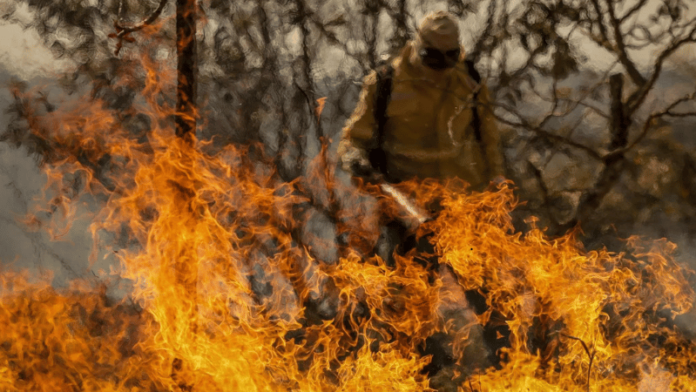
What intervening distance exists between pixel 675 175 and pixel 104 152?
18.1ft

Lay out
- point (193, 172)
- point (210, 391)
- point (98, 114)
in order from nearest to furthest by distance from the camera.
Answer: point (210, 391) → point (193, 172) → point (98, 114)

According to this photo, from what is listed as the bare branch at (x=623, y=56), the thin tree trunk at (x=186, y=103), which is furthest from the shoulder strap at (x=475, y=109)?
the thin tree trunk at (x=186, y=103)

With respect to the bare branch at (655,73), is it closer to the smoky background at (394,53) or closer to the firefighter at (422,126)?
the smoky background at (394,53)

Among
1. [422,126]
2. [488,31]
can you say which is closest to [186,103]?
[422,126]

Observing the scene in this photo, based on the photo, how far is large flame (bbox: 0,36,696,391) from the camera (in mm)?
4691

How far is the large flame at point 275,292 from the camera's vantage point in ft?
15.4

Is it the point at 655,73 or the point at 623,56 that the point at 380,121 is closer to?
the point at 623,56

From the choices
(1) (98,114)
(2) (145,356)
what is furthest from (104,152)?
(2) (145,356)

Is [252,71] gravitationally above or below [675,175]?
above

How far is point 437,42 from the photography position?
4.37 metres

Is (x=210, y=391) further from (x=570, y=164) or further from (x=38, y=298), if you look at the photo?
(x=570, y=164)

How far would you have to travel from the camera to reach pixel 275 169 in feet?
19.1

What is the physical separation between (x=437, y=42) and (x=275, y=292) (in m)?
3.15

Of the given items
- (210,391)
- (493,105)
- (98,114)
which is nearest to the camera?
(210,391)
